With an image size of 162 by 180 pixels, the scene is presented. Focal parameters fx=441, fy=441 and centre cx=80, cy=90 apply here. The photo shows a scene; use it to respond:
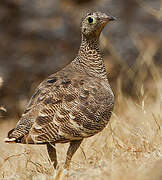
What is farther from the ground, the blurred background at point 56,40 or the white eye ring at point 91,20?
the white eye ring at point 91,20

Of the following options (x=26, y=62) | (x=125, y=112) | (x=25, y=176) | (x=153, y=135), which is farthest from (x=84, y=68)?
(x=26, y=62)

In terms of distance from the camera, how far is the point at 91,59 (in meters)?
5.78

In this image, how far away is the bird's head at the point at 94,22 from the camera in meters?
5.51

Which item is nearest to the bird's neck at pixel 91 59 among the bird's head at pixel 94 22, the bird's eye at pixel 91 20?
the bird's head at pixel 94 22

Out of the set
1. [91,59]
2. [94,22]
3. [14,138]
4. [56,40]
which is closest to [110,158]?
[14,138]

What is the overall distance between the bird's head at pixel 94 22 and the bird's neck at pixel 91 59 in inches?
5.4

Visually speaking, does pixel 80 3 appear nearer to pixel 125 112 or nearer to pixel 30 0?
pixel 30 0

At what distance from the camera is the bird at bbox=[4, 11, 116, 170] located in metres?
4.57

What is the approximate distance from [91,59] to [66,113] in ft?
4.41

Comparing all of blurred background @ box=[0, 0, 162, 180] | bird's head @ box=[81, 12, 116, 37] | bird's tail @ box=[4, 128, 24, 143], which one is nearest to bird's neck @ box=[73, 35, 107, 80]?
bird's head @ box=[81, 12, 116, 37]

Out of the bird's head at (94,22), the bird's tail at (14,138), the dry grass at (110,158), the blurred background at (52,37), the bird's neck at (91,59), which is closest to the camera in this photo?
the dry grass at (110,158)

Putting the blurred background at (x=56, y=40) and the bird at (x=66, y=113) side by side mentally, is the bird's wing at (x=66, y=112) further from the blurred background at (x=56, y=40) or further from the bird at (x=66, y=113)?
the blurred background at (x=56, y=40)

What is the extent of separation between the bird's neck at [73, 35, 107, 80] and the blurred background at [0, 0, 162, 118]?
17.5ft

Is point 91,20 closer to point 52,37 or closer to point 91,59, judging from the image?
point 91,59
